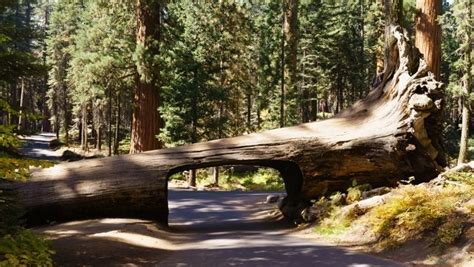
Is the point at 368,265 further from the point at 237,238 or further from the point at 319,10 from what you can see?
the point at 319,10

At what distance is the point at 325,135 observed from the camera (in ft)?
44.5

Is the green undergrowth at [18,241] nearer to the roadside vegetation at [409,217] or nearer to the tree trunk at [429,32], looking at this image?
the roadside vegetation at [409,217]

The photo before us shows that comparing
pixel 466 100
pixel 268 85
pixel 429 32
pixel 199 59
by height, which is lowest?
pixel 466 100

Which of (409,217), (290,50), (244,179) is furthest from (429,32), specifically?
(244,179)

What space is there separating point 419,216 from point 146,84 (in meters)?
13.3

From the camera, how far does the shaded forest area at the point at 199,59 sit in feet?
62.7

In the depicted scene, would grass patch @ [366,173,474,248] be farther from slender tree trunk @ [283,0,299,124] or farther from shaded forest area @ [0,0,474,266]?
slender tree trunk @ [283,0,299,124]

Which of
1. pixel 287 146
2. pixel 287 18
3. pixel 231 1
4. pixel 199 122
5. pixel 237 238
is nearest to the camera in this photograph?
pixel 237 238

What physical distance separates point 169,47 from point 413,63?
11.4 m

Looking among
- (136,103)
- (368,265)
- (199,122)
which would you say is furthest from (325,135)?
(199,122)

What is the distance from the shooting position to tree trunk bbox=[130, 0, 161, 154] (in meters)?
18.9

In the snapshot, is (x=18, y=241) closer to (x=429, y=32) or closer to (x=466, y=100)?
(x=429, y=32)

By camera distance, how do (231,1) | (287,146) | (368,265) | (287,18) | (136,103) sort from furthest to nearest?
(287,18), (231,1), (136,103), (287,146), (368,265)

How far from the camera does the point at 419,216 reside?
912cm
